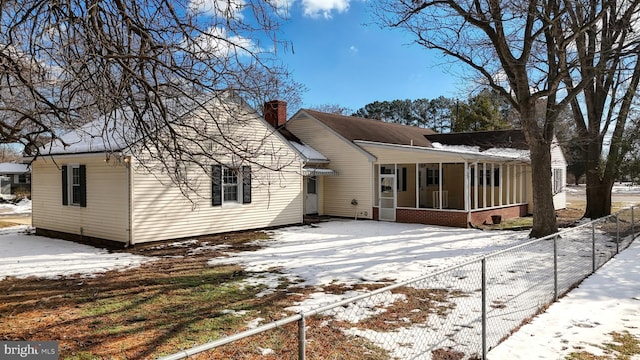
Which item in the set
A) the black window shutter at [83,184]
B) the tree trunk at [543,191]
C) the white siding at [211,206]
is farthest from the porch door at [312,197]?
the tree trunk at [543,191]

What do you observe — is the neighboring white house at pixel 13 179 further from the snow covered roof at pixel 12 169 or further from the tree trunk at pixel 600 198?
the tree trunk at pixel 600 198

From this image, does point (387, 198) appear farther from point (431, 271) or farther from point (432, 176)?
point (431, 271)

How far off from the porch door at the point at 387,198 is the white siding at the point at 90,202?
10810 millimetres

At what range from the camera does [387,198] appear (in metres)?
18.8

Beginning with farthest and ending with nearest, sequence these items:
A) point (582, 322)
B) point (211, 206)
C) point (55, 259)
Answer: point (211, 206) → point (55, 259) → point (582, 322)

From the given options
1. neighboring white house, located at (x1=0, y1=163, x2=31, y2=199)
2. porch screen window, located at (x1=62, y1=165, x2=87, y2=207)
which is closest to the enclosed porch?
porch screen window, located at (x1=62, y1=165, x2=87, y2=207)

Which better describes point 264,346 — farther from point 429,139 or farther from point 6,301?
point 429,139

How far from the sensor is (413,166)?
2116 centimetres

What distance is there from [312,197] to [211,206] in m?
7.36

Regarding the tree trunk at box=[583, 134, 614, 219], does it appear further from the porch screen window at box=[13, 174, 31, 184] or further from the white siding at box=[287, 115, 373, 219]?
the porch screen window at box=[13, 174, 31, 184]

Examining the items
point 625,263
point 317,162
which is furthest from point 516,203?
point 625,263

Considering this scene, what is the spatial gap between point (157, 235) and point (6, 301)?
5.81 m

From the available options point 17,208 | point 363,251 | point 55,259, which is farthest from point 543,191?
point 17,208

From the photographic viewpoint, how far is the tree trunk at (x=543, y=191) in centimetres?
1291
